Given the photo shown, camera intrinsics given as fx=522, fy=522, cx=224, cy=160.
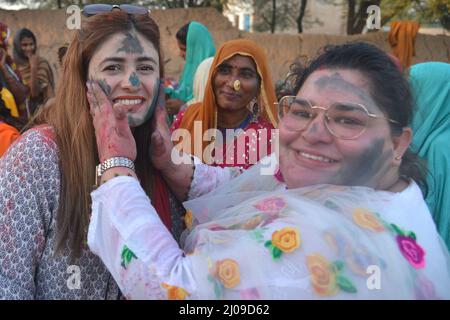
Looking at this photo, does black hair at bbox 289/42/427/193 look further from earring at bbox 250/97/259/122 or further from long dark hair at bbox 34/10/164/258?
earring at bbox 250/97/259/122

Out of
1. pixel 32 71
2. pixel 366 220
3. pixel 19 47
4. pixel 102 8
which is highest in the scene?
pixel 102 8

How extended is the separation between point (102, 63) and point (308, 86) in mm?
571

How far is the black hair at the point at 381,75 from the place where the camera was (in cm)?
121

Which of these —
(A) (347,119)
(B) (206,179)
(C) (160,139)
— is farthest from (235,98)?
(A) (347,119)

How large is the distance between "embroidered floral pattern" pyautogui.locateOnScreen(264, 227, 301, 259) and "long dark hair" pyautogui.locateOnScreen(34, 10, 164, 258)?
1.92ft

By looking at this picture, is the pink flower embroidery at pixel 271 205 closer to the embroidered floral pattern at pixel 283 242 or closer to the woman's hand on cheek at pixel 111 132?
the embroidered floral pattern at pixel 283 242

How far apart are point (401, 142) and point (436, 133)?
868mm

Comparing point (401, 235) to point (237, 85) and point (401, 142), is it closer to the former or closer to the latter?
point (401, 142)

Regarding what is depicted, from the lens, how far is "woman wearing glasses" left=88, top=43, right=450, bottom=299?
1.06 metres

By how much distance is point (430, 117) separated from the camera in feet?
6.66

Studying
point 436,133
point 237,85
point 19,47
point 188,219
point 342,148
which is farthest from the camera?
point 19,47

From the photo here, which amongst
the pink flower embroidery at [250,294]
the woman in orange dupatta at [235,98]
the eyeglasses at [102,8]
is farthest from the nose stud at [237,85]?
the pink flower embroidery at [250,294]

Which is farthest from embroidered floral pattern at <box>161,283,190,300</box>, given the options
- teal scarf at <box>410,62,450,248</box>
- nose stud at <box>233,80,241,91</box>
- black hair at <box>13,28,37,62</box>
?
black hair at <box>13,28,37,62</box>

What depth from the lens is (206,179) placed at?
174 cm
